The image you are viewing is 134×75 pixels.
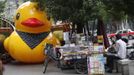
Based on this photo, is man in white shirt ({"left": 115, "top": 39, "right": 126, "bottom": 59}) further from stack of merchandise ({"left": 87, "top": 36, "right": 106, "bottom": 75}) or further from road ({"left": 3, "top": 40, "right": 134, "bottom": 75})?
road ({"left": 3, "top": 40, "right": 134, "bottom": 75})

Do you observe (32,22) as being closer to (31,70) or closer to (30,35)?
(30,35)

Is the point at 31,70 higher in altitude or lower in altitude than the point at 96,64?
lower

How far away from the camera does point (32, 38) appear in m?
20.5

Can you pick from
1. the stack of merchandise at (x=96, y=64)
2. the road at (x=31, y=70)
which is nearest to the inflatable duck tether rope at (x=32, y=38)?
the road at (x=31, y=70)

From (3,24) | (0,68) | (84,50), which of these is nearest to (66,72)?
(84,50)

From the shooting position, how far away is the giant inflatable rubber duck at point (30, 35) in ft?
66.2

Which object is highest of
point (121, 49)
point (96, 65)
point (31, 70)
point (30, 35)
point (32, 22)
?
point (32, 22)

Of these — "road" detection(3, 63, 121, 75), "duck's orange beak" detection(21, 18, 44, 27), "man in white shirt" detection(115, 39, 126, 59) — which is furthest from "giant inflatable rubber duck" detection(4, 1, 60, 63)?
"man in white shirt" detection(115, 39, 126, 59)

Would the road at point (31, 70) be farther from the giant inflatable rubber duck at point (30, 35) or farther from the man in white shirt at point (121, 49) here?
the man in white shirt at point (121, 49)

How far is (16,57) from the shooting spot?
20.6 m

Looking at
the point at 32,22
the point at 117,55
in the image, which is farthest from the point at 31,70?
the point at 117,55

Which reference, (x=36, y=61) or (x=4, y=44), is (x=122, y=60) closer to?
(x=36, y=61)

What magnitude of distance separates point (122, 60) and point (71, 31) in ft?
31.8

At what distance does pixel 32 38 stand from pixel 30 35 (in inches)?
7.2
